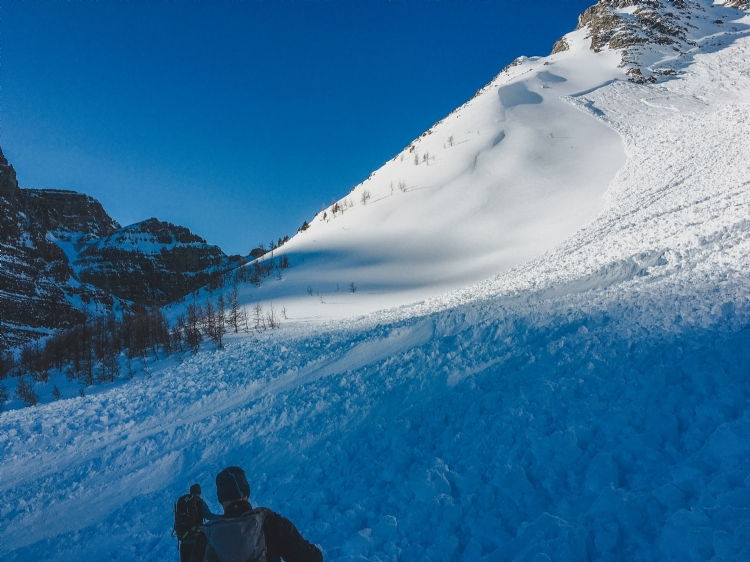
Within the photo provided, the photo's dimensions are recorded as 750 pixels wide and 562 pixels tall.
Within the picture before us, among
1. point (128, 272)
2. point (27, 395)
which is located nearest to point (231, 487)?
point (27, 395)

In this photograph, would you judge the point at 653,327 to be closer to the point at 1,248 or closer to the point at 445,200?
the point at 445,200

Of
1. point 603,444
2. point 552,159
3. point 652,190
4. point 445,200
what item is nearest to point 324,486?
point 603,444

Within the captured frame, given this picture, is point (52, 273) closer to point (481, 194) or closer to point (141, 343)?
point (141, 343)

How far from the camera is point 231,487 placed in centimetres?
247

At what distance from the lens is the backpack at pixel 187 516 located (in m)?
2.92

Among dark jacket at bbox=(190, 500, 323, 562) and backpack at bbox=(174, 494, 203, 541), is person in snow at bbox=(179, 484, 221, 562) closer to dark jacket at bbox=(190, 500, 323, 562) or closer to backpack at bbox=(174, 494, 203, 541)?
backpack at bbox=(174, 494, 203, 541)

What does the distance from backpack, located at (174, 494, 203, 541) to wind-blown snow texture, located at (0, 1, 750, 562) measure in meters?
3.21

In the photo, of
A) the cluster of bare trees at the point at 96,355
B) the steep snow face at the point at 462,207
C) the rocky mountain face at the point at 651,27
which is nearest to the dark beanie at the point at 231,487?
the steep snow face at the point at 462,207

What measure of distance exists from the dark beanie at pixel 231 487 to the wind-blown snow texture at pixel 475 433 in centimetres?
377

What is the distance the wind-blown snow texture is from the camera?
198 inches

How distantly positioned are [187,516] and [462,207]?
41.6 meters

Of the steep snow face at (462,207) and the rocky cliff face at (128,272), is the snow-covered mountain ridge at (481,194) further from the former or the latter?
the rocky cliff face at (128,272)

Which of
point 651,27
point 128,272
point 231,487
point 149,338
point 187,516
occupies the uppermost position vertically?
point 651,27

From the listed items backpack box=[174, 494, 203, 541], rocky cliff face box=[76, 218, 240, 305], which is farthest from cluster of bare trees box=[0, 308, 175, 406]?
rocky cliff face box=[76, 218, 240, 305]
